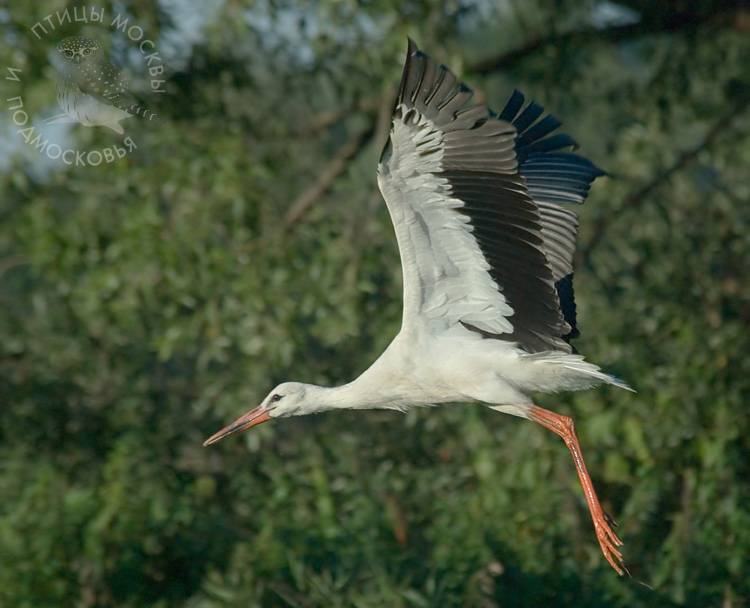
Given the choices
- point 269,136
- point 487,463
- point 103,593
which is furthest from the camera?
point 269,136

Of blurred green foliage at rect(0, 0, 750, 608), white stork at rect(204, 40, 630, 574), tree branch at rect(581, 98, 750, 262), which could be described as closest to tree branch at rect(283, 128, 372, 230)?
blurred green foliage at rect(0, 0, 750, 608)

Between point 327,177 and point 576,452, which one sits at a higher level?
point 327,177

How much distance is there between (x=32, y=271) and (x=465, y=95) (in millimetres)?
3757

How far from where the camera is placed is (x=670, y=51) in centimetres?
878

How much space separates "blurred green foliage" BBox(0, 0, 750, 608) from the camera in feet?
21.3

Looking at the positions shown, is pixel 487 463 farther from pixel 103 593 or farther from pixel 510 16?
pixel 510 16

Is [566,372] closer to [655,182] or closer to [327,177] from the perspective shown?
[655,182]

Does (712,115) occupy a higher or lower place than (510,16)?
lower

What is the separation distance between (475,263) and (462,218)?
32 cm

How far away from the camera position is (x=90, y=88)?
7.16 m

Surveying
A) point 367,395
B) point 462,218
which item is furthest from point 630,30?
point 462,218

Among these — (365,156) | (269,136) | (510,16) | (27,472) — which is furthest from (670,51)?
(27,472)

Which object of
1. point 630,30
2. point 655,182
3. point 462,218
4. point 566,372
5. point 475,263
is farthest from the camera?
point 630,30
